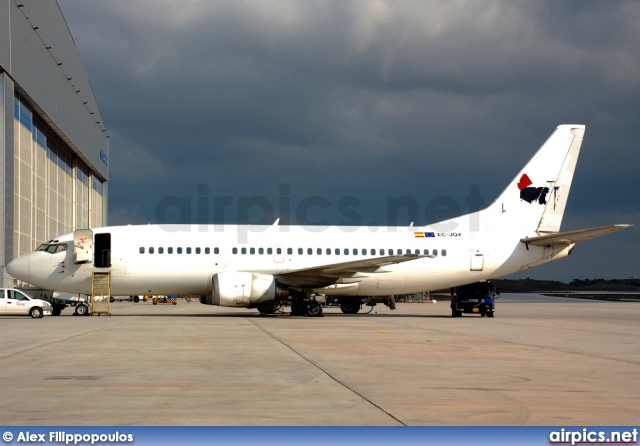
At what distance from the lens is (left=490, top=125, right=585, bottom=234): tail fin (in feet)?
114

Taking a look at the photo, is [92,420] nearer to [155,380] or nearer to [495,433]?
[155,380]

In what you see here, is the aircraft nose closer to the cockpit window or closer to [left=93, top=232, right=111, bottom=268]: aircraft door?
the cockpit window

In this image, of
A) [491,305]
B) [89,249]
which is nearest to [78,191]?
[89,249]

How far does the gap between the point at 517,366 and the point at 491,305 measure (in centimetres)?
2318

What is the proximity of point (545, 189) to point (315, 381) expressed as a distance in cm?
2688

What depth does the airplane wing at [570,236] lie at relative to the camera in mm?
29703

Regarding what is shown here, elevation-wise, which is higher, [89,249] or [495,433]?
[89,249]

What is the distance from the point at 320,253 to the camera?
3312 centimetres

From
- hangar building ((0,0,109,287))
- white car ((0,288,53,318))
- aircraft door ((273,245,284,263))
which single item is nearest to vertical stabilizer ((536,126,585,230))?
aircraft door ((273,245,284,263))

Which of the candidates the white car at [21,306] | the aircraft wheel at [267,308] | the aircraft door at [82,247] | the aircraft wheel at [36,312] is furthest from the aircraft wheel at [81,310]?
the aircraft wheel at [267,308]

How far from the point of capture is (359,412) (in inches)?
Answer: 314

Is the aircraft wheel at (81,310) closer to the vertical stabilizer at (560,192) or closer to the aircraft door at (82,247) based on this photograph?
the aircraft door at (82,247)

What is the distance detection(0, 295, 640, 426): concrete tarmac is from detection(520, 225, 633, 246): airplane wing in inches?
438

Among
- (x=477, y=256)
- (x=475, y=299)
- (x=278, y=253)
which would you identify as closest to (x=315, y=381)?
(x=278, y=253)
